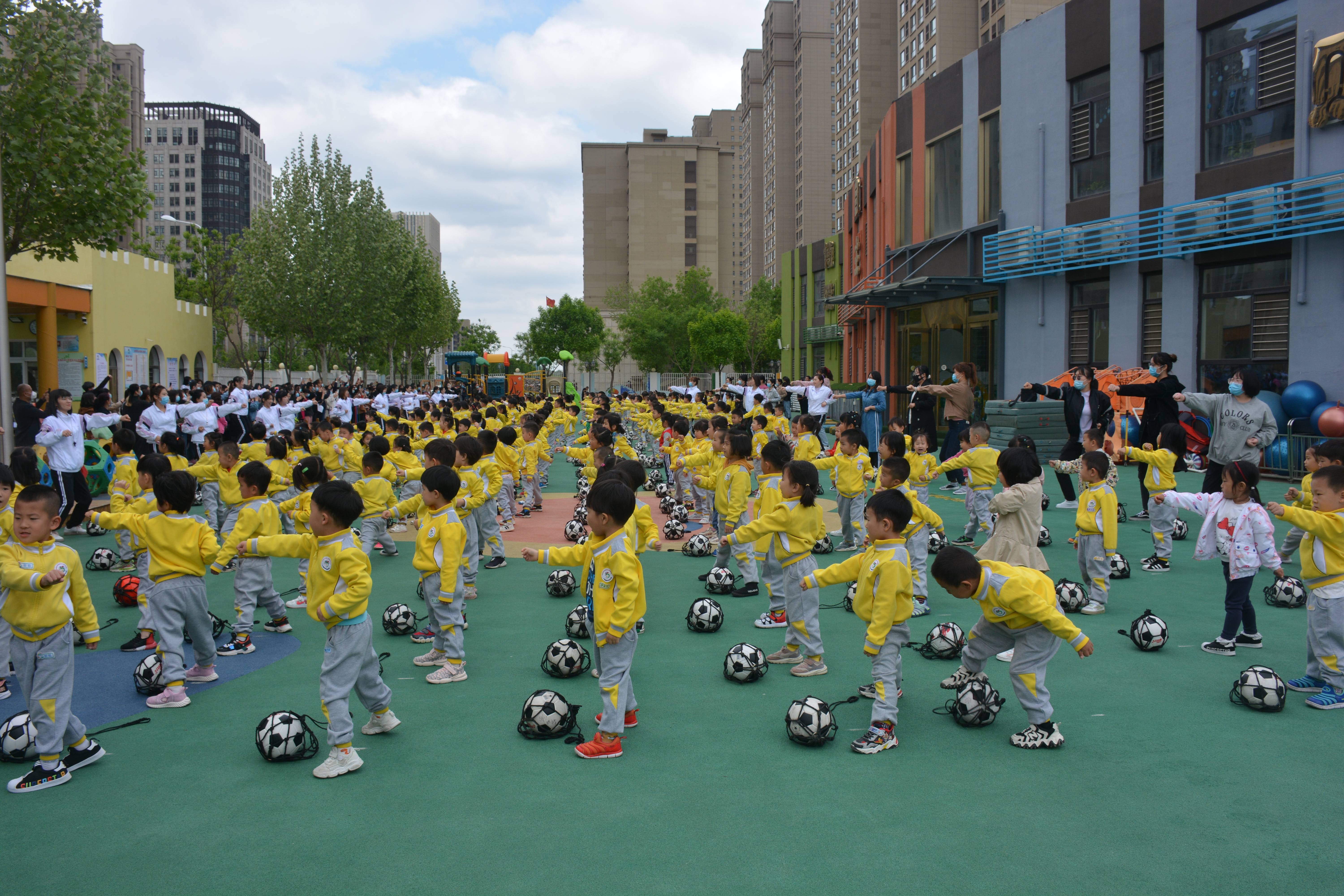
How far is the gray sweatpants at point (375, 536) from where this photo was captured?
10859mm

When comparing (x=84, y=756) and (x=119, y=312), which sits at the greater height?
(x=119, y=312)

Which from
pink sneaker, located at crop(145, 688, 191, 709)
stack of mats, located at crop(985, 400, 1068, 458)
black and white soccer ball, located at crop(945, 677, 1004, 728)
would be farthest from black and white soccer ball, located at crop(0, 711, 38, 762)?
stack of mats, located at crop(985, 400, 1068, 458)

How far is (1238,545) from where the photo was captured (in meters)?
6.62

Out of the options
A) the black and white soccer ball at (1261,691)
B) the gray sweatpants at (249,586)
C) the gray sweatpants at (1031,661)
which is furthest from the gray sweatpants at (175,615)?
the black and white soccer ball at (1261,691)

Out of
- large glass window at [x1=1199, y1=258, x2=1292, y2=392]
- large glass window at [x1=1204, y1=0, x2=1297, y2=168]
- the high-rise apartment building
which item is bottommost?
large glass window at [x1=1199, y1=258, x2=1292, y2=392]

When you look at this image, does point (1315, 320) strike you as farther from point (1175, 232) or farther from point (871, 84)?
point (871, 84)

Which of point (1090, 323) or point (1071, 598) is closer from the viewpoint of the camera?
point (1071, 598)

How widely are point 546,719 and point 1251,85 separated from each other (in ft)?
61.7

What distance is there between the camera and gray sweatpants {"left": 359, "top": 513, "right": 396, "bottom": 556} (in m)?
10.9

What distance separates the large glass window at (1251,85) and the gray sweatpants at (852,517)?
40.2 feet

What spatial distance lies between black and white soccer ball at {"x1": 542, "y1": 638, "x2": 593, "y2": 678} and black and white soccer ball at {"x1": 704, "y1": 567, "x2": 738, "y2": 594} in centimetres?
275

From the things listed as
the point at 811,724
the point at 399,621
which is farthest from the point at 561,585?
the point at 811,724

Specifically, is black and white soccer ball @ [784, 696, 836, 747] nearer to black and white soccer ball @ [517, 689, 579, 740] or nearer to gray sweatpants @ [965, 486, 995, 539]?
black and white soccer ball @ [517, 689, 579, 740]

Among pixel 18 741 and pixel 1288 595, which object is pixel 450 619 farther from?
pixel 1288 595
